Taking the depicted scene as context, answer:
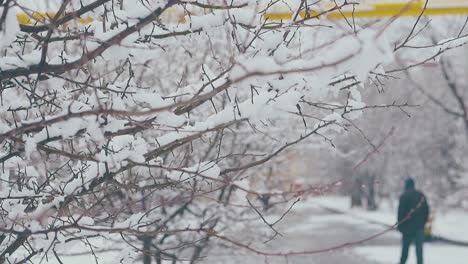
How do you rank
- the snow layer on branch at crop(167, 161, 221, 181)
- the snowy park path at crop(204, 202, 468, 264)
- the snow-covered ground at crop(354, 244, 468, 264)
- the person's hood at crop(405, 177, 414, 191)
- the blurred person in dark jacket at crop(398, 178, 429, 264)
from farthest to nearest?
the snow-covered ground at crop(354, 244, 468, 264) → the snowy park path at crop(204, 202, 468, 264) → the person's hood at crop(405, 177, 414, 191) → the blurred person in dark jacket at crop(398, 178, 429, 264) → the snow layer on branch at crop(167, 161, 221, 181)

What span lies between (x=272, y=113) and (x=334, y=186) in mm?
512

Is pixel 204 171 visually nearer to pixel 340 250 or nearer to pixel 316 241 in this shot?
pixel 340 250

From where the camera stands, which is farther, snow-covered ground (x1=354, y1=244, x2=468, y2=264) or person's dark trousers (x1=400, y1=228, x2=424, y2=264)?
snow-covered ground (x1=354, y1=244, x2=468, y2=264)

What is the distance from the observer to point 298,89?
2949mm

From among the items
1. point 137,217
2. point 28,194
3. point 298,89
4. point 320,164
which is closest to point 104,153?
point 137,217

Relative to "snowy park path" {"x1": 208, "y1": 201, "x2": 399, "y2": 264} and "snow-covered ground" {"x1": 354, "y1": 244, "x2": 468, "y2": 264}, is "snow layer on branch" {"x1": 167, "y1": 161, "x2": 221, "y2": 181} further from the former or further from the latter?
"snow-covered ground" {"x1": 354, "y1": 244, "x2": 468, "y2": 264}

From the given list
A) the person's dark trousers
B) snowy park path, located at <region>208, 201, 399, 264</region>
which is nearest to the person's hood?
the person's dark trousers

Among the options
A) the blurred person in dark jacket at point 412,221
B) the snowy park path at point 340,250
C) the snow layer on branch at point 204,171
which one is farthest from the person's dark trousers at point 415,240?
the snow layer on branch at point 204,171

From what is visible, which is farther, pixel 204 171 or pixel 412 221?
pixel 412 221

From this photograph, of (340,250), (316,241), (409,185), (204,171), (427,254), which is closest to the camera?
(204,171)

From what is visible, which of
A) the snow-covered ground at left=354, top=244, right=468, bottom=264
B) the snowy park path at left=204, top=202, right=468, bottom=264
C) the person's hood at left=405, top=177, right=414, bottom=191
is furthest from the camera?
the snow-covered ground at left=354, top=244, right=468, bottom=264

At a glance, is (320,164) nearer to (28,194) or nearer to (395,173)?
(395,173)

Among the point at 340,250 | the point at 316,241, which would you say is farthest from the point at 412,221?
the point at 316,241

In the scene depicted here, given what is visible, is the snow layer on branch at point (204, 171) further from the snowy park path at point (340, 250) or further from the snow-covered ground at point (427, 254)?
the snow-covered ground at point (427, 254)
